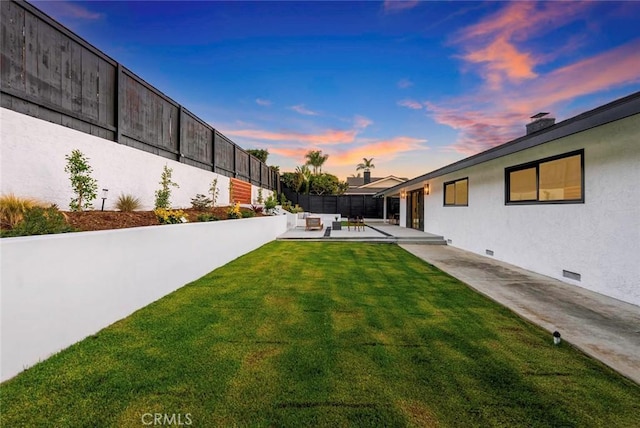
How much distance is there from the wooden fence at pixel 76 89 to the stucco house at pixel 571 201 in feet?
25.9

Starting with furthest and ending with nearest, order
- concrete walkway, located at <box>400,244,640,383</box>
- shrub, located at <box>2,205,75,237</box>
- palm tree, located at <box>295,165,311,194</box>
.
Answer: palm tree, located at <box>295,165,311,194</box> → concrete walkway, located at <box>400,244,640,383</box> → shrub, located at <box>2,205,75,237</box>

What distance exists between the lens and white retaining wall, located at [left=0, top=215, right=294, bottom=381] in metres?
2.06

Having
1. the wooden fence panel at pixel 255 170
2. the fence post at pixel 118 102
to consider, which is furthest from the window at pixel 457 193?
the wooden fence panel at pixel 255 170

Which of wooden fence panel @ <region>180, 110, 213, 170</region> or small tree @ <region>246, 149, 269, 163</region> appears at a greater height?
small tree @ <region>246, 149, 269, 163</region>

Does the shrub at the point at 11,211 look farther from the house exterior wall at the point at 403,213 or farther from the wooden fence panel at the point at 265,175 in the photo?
the house exterior wall at the point at 403,213

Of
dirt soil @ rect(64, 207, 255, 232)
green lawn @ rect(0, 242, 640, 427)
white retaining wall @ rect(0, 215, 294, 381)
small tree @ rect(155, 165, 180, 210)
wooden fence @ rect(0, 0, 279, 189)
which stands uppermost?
wooden fence @ rect(0, 0, 279, 189)

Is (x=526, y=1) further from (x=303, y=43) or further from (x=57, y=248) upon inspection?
(x=57, y=248)

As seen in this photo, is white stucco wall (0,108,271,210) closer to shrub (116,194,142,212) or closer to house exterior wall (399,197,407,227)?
shrub (116,194,142,212)

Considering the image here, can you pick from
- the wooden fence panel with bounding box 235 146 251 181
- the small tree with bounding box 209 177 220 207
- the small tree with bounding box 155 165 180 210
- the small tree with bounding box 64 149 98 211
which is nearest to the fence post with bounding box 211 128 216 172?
the small tree with bounding box 209 177 220 207

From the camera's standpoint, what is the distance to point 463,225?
9531 millimetres

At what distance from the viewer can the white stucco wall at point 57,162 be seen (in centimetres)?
370

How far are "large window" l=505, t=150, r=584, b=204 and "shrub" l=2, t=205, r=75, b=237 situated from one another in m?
7.71

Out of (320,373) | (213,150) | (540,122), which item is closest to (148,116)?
(213,150)

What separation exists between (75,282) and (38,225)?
703mm
